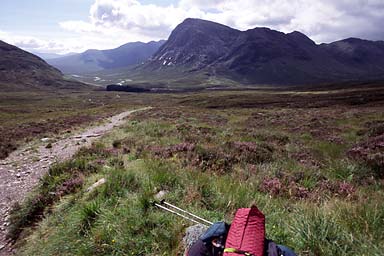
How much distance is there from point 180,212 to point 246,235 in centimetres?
226

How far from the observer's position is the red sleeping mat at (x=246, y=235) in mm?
3125

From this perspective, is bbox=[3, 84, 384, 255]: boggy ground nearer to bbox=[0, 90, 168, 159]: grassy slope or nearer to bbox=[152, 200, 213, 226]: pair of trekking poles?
bbox=[152, 200, 213, 226]: pair of trekking poles

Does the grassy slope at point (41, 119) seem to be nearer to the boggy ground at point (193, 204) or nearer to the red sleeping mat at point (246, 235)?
the boggy ground at point (193, 204)

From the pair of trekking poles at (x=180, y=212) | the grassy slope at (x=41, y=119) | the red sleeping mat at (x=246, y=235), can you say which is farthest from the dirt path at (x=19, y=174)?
the red sleeping mat at (x=246, y=235)

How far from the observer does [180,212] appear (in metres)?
5.39

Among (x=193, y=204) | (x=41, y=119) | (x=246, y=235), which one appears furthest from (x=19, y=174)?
(x=41, y=119)

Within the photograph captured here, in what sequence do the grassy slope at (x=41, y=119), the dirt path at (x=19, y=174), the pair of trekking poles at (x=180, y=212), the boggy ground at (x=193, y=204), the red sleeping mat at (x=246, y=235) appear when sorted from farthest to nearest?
the grassy slope at (x=41, y=119), the dirt path at (x=19, y=174), the pair of trekking poles at (x=180, y=212), the boggy ground at (x=193, y=204), the red sleeping mat at (x=246, y=235)

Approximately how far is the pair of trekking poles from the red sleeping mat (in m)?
1.29

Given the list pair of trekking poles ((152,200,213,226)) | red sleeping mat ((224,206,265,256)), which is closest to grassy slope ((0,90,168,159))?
pair of trekking poles ((152,200,213,226))

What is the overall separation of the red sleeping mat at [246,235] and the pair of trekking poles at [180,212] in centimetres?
129

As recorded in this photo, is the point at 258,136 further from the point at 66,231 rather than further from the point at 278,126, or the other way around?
the point at 66,231

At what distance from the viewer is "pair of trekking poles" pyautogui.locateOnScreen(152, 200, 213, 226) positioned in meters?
4.87

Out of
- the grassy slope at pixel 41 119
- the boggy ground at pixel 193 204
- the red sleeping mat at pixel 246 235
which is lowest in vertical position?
the grassy slope at pixel 41 119

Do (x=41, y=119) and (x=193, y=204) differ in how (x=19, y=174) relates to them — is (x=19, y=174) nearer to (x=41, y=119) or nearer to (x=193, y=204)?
(x=193, y=204)
